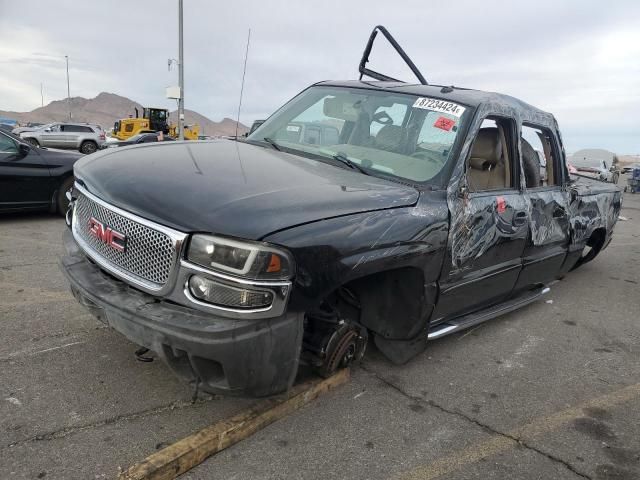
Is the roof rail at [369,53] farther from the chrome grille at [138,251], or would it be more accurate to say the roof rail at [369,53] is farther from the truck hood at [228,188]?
the chrome grille at [138,251]

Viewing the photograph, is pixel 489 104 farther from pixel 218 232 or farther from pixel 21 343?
pixel 21 343

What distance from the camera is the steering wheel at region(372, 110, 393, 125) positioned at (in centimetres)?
363

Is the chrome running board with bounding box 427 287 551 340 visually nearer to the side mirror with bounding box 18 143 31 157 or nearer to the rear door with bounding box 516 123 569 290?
the rear door with bounding box 516 123 569 290

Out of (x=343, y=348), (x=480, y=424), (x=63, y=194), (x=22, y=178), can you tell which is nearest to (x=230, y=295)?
(x=343, y=348)

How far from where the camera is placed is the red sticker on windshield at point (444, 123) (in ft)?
11.2

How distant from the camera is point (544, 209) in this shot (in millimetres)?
4145

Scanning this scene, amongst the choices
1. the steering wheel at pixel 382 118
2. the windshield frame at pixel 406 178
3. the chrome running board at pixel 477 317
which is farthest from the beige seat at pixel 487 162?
the chrome running board at pixel 477 317

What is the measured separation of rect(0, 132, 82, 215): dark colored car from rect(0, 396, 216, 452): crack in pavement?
18.0ft

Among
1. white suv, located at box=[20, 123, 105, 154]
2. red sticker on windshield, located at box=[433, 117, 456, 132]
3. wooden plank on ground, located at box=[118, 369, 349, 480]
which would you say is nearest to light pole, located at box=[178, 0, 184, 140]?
white suv, located at box=[20, 123, 105, 154]

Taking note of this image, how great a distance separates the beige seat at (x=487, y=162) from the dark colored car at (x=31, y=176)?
598 cm

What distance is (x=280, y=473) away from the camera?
2328 mm

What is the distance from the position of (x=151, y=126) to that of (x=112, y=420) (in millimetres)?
33695

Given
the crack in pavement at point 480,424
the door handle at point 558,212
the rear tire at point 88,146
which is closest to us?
the crack in pavement at point 480,424

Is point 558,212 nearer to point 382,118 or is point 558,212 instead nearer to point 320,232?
point 382,118
